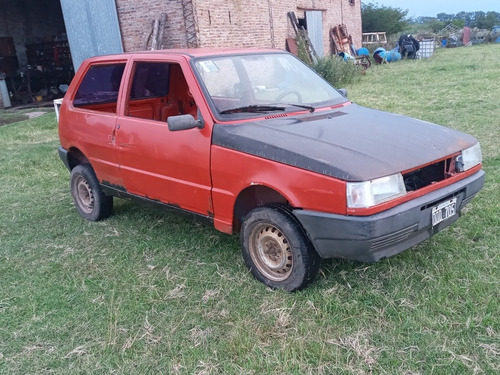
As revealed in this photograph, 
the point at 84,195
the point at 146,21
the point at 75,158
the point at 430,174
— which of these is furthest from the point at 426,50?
the point at 430,174

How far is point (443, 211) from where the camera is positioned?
123 inches

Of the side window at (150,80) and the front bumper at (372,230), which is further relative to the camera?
the side window at (150,80)

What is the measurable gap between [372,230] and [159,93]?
3.00 meters

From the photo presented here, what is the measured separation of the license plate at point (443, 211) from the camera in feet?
10.0

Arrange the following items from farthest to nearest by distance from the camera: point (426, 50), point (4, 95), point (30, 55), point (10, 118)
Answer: point (426, 50), point (30, 55), point (4, 95), point (10, 118)

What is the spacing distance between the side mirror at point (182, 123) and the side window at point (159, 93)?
105 cm

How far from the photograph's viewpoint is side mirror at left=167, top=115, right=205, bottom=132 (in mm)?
3400

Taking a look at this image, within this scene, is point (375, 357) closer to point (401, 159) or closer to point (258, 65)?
point (401, 159)

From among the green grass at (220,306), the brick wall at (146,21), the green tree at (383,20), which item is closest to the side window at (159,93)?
the green grass at (220,306)

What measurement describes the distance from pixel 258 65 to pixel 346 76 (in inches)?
459

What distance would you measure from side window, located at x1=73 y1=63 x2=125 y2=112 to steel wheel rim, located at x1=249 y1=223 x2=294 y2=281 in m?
2.26

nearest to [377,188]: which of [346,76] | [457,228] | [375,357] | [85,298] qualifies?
[375,357]

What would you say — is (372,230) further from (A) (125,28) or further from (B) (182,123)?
(A) (125,28)

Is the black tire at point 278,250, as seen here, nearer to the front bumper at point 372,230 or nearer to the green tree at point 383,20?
the front bumper at point 372,230
